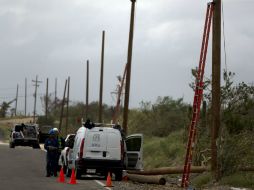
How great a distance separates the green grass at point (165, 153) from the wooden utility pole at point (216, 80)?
1203 cm

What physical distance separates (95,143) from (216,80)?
5.42m

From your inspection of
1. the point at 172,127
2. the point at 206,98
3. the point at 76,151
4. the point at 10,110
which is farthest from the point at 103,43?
the point at 10,110

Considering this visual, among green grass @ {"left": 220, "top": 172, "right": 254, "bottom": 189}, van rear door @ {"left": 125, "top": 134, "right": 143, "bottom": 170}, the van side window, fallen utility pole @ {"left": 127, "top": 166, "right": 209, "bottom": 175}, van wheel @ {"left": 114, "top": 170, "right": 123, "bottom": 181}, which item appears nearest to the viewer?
green grass @ {"left": 220, "top": 172, "right": 254, "bottom": 189}

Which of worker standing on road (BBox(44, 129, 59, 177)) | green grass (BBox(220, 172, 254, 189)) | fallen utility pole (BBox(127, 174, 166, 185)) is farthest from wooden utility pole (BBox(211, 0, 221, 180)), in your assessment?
worker standing on road (BBox(44, 129, 59, 177))

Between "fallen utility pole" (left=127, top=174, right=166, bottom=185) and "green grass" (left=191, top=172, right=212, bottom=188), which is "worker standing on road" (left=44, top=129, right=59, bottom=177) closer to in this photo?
"fallen utility pole" (left=127, top=174, right=166, bottom=185)

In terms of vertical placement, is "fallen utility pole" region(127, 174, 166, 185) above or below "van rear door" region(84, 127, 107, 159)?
below

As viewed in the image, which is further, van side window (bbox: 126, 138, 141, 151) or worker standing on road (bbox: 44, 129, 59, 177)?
van side window (bbox: 126, 138, 141, 151)

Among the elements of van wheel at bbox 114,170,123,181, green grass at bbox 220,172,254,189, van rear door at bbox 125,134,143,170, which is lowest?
→ van wheel at bbox 114,170,123,181

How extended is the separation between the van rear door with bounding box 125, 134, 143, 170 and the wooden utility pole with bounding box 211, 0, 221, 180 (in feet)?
14.8

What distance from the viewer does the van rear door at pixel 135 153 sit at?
26562mm

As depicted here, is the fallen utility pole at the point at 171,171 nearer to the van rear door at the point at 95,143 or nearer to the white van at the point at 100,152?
the white van at the point at 100,152

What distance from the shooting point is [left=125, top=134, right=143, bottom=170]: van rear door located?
26562 millimetres

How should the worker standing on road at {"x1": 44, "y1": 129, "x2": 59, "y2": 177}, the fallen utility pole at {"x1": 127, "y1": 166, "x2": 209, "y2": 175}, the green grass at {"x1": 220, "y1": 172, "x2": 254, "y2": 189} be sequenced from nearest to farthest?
1. the green grass at {"x1": 220, "y1": 172, "x2": 254, "y2": 189}
2. the worker standing on road at {"x1": 44, "y1": 129, "x2": 59, "y2": 177}
3. the fallen utility pole at {"x1": 127, "y1": 166, "x2": 209, "y2": 175}

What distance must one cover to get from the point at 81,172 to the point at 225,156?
18.4ft
